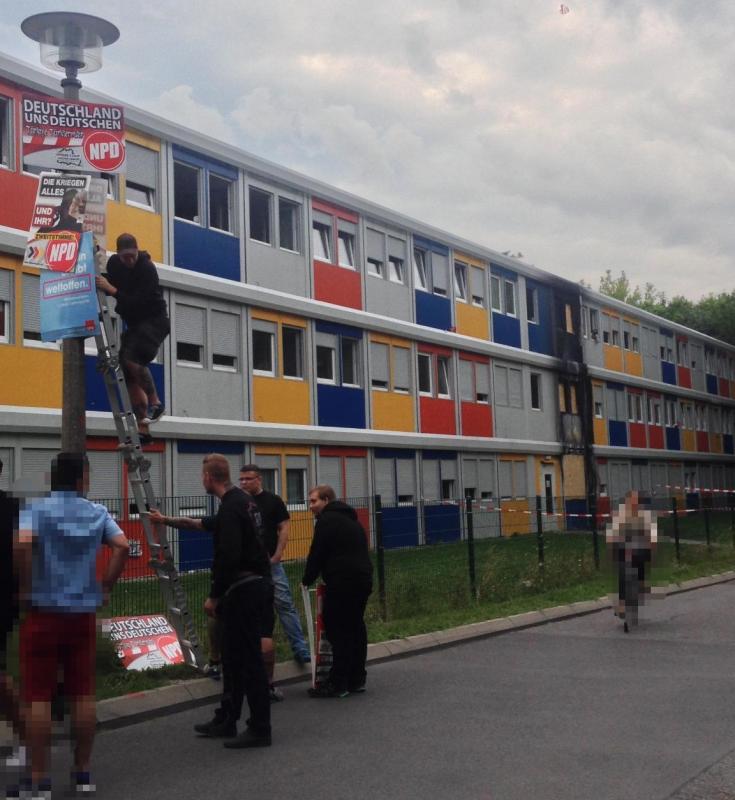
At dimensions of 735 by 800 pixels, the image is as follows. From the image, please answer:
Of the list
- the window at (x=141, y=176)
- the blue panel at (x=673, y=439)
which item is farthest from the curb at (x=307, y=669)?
the blue panel at (x=673, y=439)

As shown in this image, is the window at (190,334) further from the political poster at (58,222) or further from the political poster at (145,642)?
the political poster at (58,222)

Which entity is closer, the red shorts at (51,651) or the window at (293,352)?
the red shorts at (51,651)

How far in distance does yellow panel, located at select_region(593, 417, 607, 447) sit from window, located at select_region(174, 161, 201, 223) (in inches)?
995

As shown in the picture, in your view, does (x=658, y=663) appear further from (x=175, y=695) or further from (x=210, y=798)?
(x=210, y=798)

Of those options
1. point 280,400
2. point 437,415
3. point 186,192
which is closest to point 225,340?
point 280,400

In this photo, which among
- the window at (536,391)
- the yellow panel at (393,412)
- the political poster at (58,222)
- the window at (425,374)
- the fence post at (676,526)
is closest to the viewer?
the political poster at (58,222)

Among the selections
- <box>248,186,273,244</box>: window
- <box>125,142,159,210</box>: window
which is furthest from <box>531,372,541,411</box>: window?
<box>125,142,159,210</box>: window

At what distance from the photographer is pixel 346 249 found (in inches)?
1320

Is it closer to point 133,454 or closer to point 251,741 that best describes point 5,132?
point 133,454

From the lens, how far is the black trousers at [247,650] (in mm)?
7938

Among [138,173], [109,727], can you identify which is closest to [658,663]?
[109,727]

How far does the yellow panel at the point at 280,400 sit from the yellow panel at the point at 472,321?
9.37 m

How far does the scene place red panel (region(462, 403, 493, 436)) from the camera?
38.8 metres

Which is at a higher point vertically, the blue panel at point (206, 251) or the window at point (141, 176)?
the window at point (141, 176)
